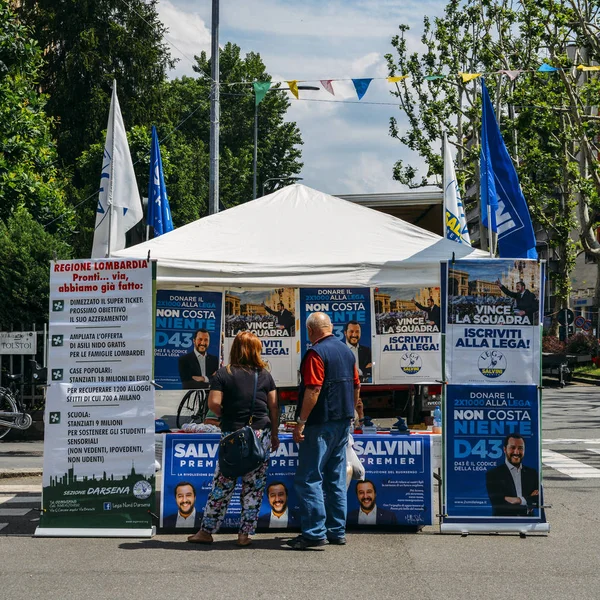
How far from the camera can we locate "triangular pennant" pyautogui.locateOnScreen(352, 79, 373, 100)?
54.5 feet

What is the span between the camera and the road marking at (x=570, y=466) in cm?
1184

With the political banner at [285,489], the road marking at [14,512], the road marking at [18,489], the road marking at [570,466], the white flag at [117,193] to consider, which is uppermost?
the white flag at [117,193]

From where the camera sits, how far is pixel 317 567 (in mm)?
6938

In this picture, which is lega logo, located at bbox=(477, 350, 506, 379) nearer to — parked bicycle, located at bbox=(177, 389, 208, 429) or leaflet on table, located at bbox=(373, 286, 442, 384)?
leaflet on table, located at bbox=(373, 286, 442, 384)

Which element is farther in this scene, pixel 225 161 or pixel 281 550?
pixel 225 161

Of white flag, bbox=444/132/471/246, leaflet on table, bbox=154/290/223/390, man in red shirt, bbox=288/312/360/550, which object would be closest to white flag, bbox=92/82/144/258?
leaflet on table, bbox=154/290/223/390

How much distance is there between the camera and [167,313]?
402 inches

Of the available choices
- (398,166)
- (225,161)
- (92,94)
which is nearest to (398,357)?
(92,94)

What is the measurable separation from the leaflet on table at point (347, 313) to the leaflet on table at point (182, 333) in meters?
0.97

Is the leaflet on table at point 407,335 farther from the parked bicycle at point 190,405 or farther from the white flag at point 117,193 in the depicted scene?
A: the parked bicycle at point 190,405

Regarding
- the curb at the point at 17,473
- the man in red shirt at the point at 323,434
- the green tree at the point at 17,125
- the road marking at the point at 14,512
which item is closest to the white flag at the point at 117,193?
the curb at the point at 17,473

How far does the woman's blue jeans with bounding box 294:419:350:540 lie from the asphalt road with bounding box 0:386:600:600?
209 mm

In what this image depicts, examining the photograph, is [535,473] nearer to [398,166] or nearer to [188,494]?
[188,494]

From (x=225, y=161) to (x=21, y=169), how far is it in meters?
40.0
